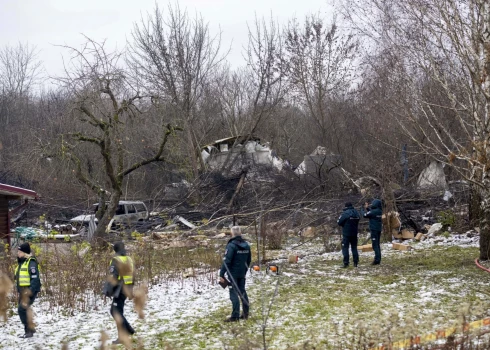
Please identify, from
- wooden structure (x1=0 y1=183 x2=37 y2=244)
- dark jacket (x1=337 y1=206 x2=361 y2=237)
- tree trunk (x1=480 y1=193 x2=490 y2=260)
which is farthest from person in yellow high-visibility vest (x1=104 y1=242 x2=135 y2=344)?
wooden structure (x1=0 y1=183 x2=37 y2=244)

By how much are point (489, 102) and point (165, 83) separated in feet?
71.7

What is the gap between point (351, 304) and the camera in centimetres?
944

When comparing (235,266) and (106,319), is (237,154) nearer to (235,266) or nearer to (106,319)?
(106,319)

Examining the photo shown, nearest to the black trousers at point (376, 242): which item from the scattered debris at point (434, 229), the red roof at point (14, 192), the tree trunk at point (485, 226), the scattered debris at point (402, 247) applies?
the tree trunk at point (485, 226)

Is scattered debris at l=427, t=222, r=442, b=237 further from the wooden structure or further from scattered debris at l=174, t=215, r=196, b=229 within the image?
the wooden structure

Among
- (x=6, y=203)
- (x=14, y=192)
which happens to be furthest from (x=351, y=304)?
(x=6, y=203)

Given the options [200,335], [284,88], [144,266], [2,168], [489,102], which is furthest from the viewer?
[2,168]

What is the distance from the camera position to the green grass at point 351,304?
7.01m

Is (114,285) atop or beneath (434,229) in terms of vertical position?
atop

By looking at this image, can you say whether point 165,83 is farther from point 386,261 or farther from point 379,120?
point 386,261

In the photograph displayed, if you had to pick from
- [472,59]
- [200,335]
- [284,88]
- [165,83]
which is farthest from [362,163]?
[200,335]

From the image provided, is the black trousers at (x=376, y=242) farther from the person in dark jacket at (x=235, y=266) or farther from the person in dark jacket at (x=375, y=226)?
the person in dark jacket at (x=235, y=266)

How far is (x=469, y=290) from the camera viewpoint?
10.1 m

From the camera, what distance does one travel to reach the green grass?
7005 mm
